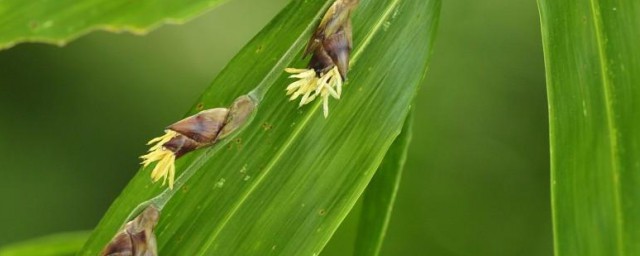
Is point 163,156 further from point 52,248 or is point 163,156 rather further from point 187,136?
point 52,248

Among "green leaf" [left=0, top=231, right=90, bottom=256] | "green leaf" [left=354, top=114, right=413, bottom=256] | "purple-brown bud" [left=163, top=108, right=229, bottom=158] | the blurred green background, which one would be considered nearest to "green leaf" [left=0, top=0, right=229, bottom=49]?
"purple-brown bud" [left=163, top=108, right=229, bottom=158]

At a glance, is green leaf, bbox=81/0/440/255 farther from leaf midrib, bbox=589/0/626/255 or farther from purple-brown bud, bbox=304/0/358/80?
leaf midrib, bbox=589/0/626/255

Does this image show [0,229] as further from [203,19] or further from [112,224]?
[112,224]

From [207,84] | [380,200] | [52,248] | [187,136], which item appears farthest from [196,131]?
[207,84]

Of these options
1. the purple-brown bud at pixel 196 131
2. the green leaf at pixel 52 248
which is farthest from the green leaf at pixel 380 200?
the green leaf at pixel 52 248

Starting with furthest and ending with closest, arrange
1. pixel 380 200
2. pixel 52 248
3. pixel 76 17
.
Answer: pixel 52 248 → pixel 380 200 → pixel 76 17

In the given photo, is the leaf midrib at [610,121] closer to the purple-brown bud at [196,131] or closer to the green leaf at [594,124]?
the green leaf at [594,124]
